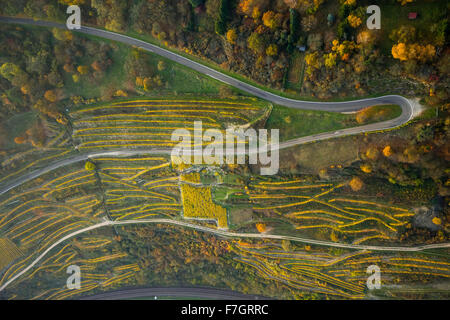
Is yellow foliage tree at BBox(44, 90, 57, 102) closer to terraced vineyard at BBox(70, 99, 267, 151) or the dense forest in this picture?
terraced vineyard at BBox(70, 99, 267, 151)

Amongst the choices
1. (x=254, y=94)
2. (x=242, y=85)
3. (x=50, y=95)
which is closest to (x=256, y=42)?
(x=242, y=85)

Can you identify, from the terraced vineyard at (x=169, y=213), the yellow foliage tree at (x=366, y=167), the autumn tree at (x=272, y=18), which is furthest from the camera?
the terraced vineyard at (x=169, y=213)

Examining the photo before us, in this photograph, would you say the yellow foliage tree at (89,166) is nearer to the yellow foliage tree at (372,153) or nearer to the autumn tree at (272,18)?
the autumn tree at (272,18)

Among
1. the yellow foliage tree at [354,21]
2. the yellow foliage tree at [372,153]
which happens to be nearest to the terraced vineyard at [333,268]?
the yellow foliage tree at [372,153]

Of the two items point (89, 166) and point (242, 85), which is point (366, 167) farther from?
point (89, 166)

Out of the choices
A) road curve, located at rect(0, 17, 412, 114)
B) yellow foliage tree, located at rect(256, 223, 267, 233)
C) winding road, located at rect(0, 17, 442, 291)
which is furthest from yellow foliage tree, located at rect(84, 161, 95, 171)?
yellow foliage tree, located at rect(256, 223, 267, 233)

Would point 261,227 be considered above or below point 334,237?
above

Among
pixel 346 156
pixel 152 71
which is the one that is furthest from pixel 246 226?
pixel 152 71

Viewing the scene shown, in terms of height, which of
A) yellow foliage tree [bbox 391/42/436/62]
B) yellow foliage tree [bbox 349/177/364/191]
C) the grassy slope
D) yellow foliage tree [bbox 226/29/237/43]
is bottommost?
yellow foliage tree [bbox 349/177/364/191]
